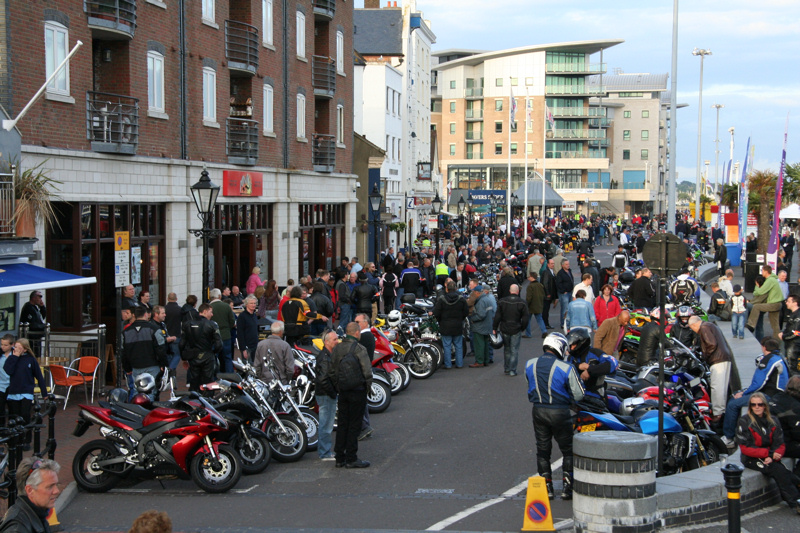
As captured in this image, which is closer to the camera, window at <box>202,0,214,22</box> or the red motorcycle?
the red motorcycle

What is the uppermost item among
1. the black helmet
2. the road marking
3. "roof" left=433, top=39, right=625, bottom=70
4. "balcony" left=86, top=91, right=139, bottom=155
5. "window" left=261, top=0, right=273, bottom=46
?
"roof" left=433, top=39, right=625, bottom=70

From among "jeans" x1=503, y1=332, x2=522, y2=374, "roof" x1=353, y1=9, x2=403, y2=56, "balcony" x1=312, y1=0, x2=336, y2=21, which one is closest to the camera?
"jeans" x1=503, y1=332, x2=522, y2=374

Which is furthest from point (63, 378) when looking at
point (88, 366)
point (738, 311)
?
point (738, 311)

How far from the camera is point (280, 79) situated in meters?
29.0

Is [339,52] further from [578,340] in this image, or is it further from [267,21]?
[578,340]

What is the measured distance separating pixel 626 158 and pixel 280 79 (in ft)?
340

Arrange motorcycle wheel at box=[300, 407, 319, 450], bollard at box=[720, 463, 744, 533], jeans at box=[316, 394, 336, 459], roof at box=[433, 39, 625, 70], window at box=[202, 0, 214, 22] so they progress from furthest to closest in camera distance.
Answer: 1. roof at box=[433, 39, 625, 70]
2. window at box=[202, 0, 214, 22]
3. motorcycle wheel at box=[300, 407, 319, 450]
4. jeans at box=[316, 394, 336, 459]
5. bollard at box=[720, 463, 744, 533]

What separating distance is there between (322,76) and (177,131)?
446 inches

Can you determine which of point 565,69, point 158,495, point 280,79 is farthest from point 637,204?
point 158,495

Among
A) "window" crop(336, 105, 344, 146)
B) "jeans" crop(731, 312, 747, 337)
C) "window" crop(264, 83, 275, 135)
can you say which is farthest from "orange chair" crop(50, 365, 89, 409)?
"window" crop(336, 105, 344, 146)

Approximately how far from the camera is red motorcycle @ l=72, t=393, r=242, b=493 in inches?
400

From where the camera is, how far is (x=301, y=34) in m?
31.1

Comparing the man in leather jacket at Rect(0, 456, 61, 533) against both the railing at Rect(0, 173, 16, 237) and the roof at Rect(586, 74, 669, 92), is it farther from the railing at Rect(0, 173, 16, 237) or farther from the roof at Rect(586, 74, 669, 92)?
the roof at Rect(586, 74, 669, 92)

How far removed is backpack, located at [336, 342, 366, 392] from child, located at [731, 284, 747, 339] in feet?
35.9
